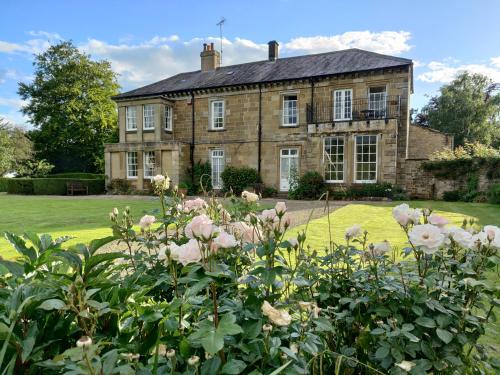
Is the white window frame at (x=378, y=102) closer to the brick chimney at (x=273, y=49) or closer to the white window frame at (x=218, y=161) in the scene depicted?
the brick chimney at (x=273, y=49)

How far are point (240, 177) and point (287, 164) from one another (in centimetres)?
278

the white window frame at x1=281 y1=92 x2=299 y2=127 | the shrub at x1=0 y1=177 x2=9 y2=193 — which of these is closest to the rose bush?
the white window frame at x1=281 y1=92 x2=299 y2=127

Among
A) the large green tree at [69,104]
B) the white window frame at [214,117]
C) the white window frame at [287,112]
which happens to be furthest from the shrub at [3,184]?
the white window frame at [287,112]

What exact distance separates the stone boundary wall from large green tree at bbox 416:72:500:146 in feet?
84.3

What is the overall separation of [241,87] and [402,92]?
876 cm

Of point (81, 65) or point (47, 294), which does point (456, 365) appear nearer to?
point (47, 294)

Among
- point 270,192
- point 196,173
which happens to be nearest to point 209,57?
point 196,173

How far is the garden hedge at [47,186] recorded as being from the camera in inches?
973

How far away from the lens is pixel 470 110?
1494 inches

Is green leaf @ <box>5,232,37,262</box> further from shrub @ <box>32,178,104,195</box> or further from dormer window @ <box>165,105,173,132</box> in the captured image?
shrub @ <box>32,178,104,195</box>

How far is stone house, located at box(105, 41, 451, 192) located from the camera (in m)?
17.2

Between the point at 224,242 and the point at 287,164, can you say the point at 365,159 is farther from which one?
the point at 224,242

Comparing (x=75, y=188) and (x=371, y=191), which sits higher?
(x=371, y=191)

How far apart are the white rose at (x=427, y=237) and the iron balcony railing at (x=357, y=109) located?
1655cm
